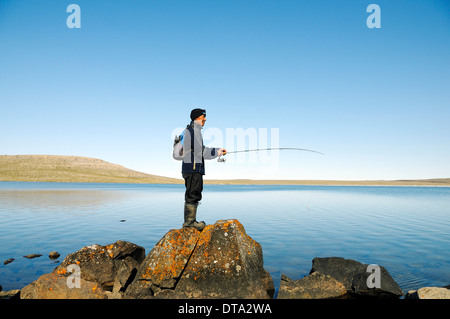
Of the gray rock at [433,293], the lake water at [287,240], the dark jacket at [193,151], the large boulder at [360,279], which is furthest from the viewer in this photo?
the lake water at [287,240]

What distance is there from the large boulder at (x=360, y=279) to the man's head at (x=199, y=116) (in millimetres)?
5164

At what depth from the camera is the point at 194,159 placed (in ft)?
23.0

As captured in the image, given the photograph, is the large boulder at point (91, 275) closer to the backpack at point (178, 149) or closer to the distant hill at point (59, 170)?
the backpack at point (178, 149)

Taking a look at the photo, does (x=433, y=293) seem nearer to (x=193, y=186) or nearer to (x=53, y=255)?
(x=193, y=186)

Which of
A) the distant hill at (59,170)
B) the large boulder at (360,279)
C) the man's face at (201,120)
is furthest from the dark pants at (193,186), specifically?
the distant hill at (59,170)

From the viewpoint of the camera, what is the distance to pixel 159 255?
260 inches

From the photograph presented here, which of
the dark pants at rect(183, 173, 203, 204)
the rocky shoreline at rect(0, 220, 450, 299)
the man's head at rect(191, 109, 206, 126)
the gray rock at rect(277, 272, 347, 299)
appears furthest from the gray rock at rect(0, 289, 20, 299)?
the gray rock at rect(277, 272, 347, 299)

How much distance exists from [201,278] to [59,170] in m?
133

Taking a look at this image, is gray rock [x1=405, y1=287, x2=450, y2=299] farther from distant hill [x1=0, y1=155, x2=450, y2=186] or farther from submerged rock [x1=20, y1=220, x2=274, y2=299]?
distant hill [x1=0, y1=155, x2=450, y2=186]

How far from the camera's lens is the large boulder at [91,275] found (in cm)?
568

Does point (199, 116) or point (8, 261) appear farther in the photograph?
point (8, 261)

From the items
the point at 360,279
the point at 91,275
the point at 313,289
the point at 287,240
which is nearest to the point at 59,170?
the point at 287,240
